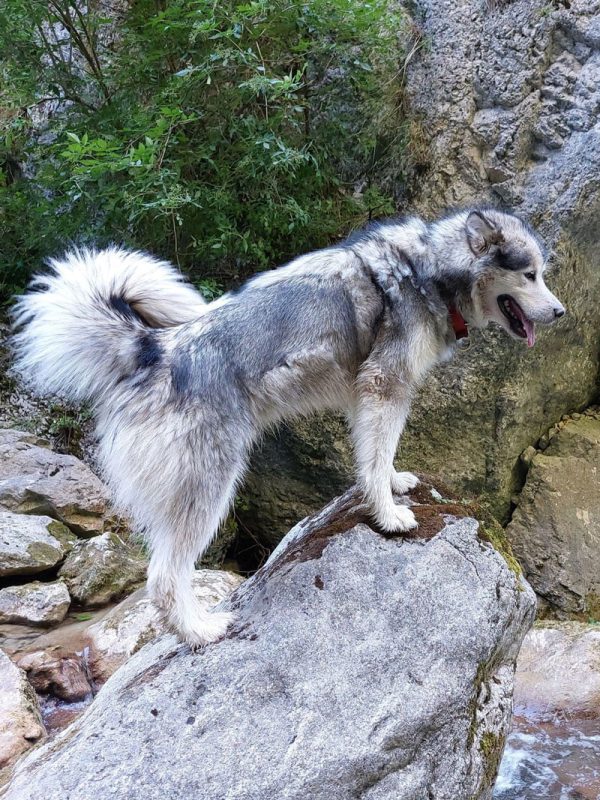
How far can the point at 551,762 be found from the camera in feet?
15.2

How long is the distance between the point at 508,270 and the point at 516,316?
0.26m

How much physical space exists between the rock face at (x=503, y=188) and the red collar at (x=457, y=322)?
8.13 feet

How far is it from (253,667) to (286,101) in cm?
495

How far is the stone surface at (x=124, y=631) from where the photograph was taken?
17.9 ft

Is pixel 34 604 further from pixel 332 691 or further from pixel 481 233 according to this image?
pixel 481 233

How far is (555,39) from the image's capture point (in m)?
6.34

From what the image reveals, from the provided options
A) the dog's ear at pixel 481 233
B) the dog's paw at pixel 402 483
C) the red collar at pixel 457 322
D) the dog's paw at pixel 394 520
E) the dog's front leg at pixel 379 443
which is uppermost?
the dog's ear at pixel 481 233

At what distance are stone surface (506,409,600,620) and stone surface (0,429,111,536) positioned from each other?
12.3 ft

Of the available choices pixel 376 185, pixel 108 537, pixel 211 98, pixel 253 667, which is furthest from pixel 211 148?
pixel 253 667

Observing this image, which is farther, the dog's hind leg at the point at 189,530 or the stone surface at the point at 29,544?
the stone surface at the point at 29,544

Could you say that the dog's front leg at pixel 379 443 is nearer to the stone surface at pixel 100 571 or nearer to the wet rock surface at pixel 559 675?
the wet rock surface at pixel 559 675

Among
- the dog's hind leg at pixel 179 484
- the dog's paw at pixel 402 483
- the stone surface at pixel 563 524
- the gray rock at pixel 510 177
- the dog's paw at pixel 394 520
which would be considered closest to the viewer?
the dog's hind leg at pixel 179 484

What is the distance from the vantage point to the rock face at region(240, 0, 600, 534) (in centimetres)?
629

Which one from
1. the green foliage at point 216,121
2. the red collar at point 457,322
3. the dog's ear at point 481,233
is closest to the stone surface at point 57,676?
the green foliage at point 216,121
